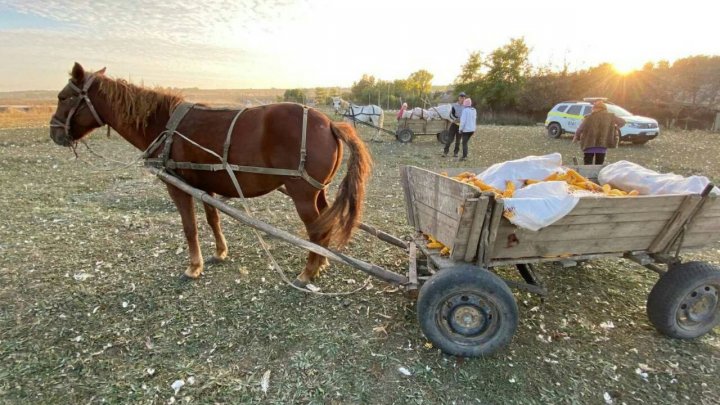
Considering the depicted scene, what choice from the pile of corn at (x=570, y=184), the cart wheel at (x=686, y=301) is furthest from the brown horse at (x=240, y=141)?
→ the cart wheel at (x=686, y=301)

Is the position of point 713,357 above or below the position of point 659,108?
below

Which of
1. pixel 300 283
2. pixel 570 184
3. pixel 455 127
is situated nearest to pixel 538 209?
pixel 570 184

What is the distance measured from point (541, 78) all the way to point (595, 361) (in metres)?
39.0

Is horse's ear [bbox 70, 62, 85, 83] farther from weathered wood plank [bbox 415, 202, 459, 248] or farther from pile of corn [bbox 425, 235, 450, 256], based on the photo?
pile of corn [bbox 425, 235, 450, 256]

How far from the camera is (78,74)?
4.04 meters

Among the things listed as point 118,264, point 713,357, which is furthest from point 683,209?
point 118,264

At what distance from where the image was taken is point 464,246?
2818mm

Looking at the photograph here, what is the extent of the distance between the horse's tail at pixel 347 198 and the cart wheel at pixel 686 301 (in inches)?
107

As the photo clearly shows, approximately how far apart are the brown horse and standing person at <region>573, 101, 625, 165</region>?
6765 millimetres

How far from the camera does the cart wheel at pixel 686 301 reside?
2965mm

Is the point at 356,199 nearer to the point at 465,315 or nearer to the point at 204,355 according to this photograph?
the point at 465,315

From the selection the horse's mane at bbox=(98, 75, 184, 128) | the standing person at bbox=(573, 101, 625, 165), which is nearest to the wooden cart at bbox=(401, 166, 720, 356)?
the horse's mane at bbox=(98, 75, 184, 128)

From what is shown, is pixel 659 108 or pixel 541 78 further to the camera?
pixel 541 78

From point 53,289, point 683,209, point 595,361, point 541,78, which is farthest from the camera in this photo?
point 541,78
